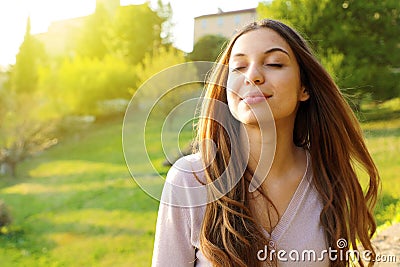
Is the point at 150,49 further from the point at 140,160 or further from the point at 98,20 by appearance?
the point at 140,160

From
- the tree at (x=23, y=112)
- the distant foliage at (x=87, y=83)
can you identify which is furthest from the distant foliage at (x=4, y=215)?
the distant foliage at (x=87, y=83)

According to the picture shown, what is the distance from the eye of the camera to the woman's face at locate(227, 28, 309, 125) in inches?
32.8

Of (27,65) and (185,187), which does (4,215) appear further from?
(185,187)

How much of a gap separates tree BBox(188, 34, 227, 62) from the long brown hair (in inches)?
92.1

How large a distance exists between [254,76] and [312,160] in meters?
0.27

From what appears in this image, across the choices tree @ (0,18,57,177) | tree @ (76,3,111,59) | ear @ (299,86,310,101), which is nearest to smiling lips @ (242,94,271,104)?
ear @ (299,86,310,101)

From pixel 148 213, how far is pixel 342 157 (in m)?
2.33

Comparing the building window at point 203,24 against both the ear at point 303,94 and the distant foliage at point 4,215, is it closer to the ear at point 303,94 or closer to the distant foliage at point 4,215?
the distant foliage at point 4,215

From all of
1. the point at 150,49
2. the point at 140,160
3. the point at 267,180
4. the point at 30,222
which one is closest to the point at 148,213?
the point at 30,222

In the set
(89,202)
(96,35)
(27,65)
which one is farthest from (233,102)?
(96,35)

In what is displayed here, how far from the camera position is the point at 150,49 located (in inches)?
139

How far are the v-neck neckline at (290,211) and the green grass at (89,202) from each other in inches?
74.3

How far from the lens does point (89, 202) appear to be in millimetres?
3254

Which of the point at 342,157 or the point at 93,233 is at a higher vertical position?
the point at 342,157
